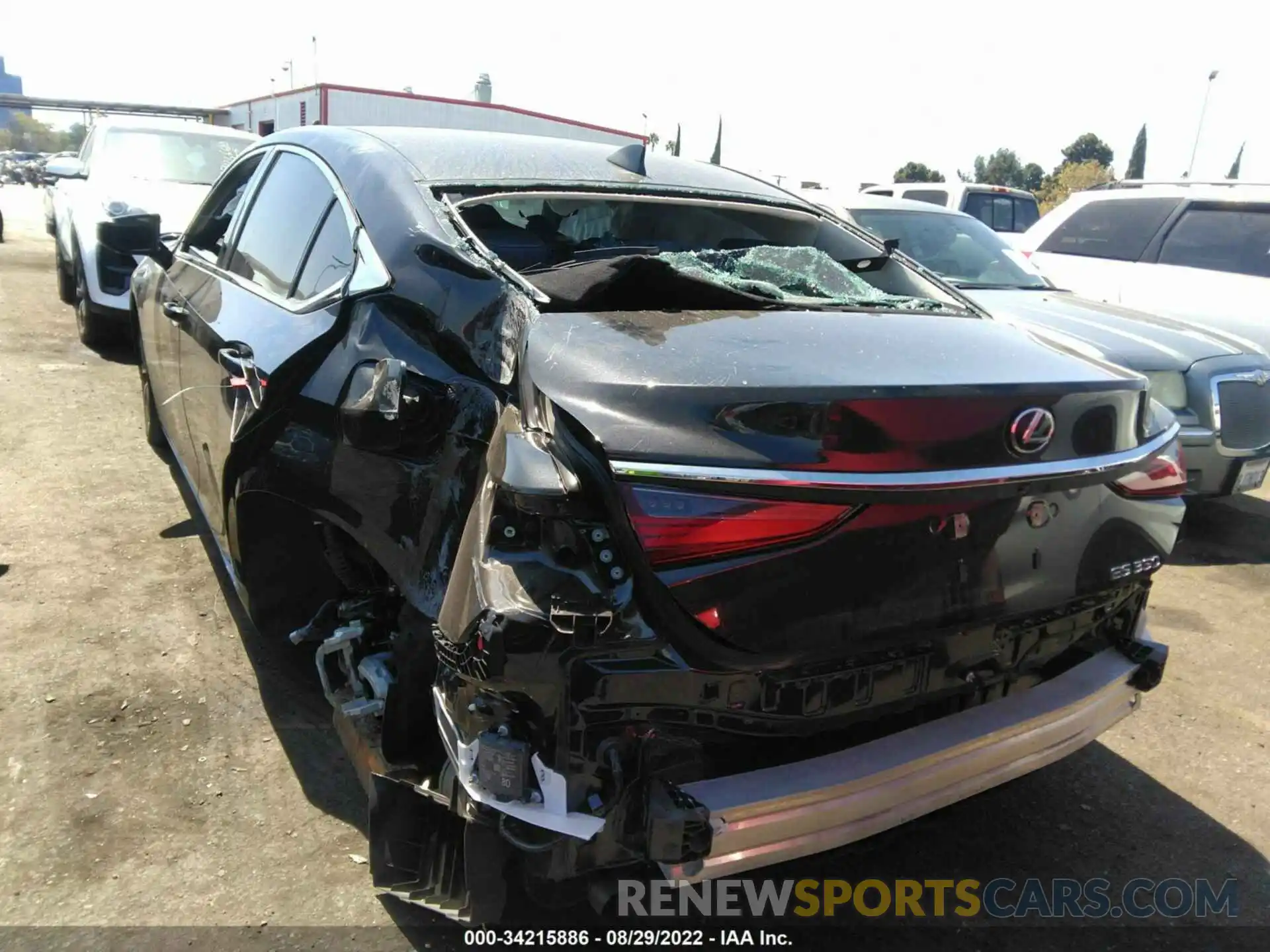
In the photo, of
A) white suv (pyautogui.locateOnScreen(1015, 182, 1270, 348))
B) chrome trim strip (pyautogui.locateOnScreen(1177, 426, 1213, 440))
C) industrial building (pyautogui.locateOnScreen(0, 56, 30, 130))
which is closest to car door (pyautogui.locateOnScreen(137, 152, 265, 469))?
chrome trim strip (pyautogui.locateOnScreen(1177, 426, 1213, 440))

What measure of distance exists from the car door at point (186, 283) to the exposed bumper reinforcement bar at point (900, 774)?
2736 mm

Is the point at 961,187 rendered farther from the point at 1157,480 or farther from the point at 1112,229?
the point at 1157,480

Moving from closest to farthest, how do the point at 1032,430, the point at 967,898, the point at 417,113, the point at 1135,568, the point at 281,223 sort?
the point at 1032,430 < the point at 1135,568 < the point at 967,898 < the point at 281,223 < the point at 417,113

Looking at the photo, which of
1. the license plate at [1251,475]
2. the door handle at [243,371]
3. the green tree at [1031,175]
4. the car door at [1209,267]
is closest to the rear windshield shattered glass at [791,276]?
the door handle at [243,371]

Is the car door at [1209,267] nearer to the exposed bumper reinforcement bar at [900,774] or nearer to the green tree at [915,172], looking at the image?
the exposed bumper reinforcement bar at [900,774]

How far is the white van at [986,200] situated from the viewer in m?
12.4

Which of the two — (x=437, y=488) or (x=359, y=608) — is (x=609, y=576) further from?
(x=359, y=608)

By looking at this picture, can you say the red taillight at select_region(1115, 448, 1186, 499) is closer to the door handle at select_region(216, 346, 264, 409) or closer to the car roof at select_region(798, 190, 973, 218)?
the door handle at select_region(216, 346, 264, 409)

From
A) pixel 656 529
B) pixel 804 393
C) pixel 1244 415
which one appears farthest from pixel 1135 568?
pixel 1244 415

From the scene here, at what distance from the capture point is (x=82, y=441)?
5.65 meters

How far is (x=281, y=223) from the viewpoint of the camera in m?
3.20

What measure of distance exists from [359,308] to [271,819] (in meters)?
1.42

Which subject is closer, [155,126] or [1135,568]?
[1135,568]

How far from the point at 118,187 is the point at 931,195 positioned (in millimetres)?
9554
